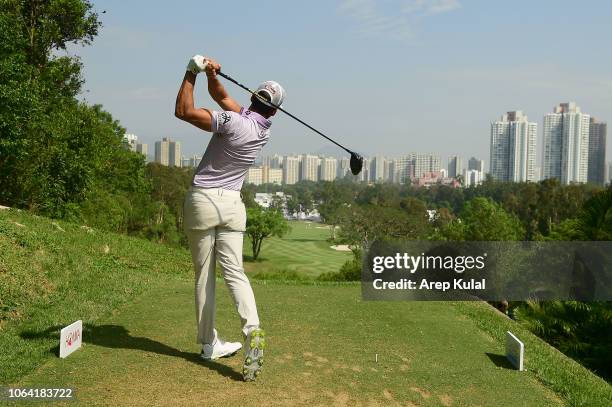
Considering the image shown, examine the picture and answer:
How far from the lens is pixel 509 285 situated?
3447 centimetres

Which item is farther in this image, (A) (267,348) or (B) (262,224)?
(B) (262,224)

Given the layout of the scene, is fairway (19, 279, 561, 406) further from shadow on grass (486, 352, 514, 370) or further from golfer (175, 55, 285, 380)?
golfer (175, 55, 285, 380)

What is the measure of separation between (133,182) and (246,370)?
45.2 metres

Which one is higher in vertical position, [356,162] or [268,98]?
[268,98]

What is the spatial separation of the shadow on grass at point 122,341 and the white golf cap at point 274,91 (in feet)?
8.28

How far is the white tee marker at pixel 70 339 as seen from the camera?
5562mm

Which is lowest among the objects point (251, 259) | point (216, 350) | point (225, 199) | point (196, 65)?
point (251, 259)

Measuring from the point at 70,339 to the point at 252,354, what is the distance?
1.83m

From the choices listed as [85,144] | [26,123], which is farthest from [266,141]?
[85,144]

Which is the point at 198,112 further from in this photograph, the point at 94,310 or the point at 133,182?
the point at 133,182

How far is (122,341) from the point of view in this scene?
6414mm

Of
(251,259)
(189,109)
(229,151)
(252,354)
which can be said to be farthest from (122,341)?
(251,259)

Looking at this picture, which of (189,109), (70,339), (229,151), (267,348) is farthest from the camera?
(267,348)

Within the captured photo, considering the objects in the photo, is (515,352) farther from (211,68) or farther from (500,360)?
(211,68)
